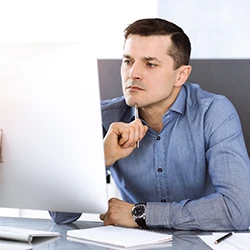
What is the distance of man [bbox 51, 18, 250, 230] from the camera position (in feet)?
6.61

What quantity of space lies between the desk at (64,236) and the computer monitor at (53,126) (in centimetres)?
9

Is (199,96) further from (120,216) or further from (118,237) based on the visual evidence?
(118,237)

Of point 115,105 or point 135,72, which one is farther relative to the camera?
point 115,105

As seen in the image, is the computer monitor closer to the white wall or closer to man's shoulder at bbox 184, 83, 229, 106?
man's shoulder at bbox 184, 83, 229, 106

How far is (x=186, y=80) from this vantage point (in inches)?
95.4

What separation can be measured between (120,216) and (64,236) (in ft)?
0.73

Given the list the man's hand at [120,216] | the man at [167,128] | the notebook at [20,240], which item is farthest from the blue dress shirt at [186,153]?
the notebook at [20,240]

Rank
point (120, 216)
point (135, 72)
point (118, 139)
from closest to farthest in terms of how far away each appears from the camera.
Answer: point (120, 216) → point (118, 139) → point (135, 72)

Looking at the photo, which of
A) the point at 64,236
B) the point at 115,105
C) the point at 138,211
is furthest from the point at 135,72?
the point at 64,236

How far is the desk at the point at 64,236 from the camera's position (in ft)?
4.96

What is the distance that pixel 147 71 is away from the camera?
2.19 metres

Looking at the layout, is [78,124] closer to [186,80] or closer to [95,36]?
[186,80]

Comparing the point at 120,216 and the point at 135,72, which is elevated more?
the point at 135,72

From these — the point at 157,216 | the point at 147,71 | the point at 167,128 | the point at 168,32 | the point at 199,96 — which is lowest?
the point at 157,216
